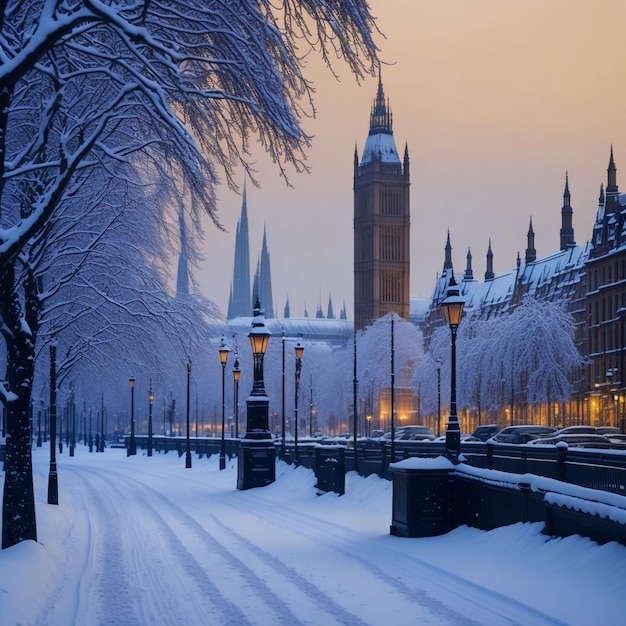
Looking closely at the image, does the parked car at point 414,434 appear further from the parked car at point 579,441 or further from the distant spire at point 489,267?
the distant spire at point 489,267

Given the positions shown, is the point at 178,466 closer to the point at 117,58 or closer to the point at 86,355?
the point at 86,355

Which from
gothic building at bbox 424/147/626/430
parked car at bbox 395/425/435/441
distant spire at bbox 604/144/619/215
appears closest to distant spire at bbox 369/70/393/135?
gothic building at bbox 424/147/626/430

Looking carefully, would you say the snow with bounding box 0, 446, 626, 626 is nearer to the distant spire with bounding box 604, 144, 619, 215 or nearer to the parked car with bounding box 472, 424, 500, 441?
the parked car with bounding box 472, 424, 500, 441

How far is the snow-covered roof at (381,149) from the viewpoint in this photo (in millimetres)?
182500

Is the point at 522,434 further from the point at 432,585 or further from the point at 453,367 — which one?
the point at 432,585

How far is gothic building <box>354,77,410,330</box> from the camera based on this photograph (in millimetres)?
175625

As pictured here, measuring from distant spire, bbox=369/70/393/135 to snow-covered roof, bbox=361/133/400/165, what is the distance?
1.68 m

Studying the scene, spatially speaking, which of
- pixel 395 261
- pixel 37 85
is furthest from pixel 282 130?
pixel 395 261

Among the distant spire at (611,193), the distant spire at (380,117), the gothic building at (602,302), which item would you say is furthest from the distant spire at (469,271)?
the distant spire at (611,193)

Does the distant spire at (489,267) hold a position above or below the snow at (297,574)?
above

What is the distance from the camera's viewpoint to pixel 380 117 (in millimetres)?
191125

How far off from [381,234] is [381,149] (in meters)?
16.1

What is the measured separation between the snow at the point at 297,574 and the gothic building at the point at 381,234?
15186 centimetres

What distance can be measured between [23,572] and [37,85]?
21.5 feet
